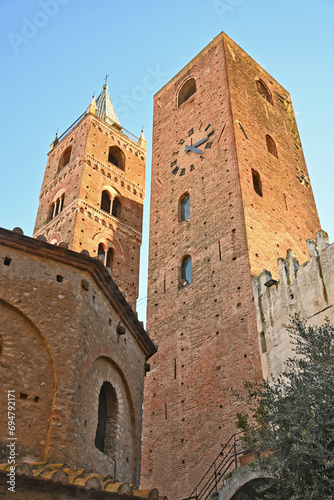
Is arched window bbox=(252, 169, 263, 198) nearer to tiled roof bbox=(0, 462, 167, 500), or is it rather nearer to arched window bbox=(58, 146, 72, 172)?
arched window bbox=(58, 146, 72, 172)

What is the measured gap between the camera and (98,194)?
75.3ft

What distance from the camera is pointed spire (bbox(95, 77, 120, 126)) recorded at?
27.4 metres

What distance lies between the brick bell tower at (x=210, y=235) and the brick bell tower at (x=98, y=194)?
2596mm

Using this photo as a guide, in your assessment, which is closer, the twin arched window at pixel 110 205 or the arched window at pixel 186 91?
the twin arched window at pixel 110 205

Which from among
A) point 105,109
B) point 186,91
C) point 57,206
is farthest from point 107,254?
point 105,109

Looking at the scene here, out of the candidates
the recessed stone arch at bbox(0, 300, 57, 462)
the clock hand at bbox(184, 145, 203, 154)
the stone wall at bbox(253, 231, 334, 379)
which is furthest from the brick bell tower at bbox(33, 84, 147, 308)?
the recessed stone arch at bbox(0, 300, 57, 462)

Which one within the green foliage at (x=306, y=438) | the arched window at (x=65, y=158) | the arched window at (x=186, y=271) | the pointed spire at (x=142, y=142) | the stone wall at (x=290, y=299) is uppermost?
the pointed spire at (x=142, y=142)

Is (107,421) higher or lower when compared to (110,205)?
lower

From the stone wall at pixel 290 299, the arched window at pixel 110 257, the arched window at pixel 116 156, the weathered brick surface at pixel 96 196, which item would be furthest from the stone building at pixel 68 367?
the arched window at pixel 116 156

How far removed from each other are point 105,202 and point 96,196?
0.78 m

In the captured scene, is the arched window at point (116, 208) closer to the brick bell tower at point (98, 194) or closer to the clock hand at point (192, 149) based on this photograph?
the brick bell tower at point (98, 194)

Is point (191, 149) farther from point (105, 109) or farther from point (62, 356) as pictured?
point (62, 356)

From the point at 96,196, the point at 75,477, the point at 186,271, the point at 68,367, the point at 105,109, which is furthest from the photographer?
the point at 105,109

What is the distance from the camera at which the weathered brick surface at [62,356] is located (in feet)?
24.3
